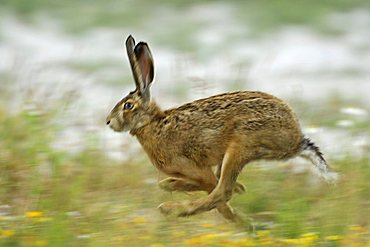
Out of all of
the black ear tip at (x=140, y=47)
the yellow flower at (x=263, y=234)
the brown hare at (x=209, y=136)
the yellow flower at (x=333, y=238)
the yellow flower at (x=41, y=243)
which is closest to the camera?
the yellow flower at (x=41, y=243)

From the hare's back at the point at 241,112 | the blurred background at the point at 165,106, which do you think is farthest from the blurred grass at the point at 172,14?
the hare's back at the point at 241,112

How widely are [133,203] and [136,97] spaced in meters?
0.63

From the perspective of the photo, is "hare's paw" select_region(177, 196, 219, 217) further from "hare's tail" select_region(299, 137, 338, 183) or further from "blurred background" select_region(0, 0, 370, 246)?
"hare's tail" select_region(299, 137, 338, 183)

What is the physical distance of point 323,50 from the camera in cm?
1147

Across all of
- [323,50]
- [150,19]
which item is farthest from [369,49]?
[150,19]

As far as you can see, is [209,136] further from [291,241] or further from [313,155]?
[291,241]

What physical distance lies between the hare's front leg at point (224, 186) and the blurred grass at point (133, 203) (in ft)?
0.34

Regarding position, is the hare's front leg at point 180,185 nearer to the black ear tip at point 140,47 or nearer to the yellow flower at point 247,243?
the yellow flower at point 247,243

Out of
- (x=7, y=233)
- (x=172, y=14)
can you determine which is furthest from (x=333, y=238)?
(x=172, y=14)

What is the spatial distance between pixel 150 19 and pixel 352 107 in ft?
11.7

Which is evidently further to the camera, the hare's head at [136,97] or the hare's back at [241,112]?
the hare's head at [136,97]

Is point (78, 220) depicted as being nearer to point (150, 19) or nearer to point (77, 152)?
point (77, 152)

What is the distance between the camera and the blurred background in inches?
249

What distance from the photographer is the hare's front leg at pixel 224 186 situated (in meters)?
6.37
